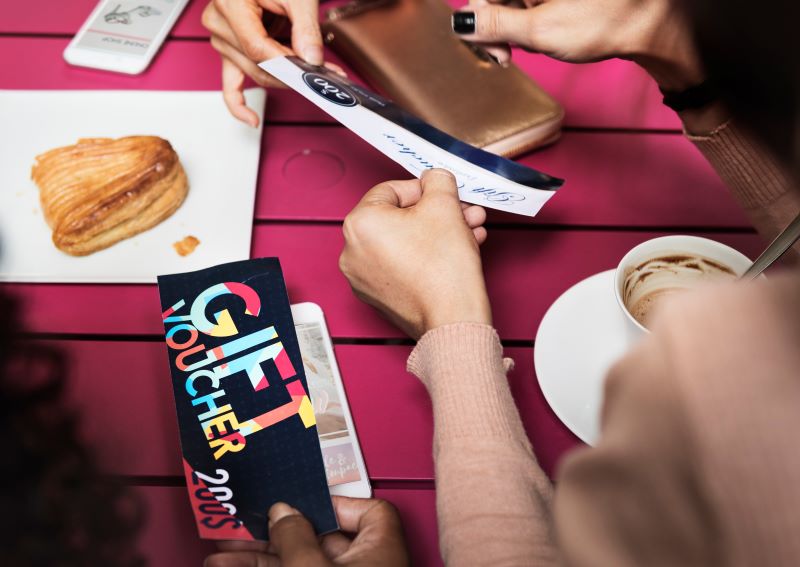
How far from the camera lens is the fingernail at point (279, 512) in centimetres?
64

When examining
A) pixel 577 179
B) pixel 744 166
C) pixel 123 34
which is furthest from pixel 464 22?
pixel 123 34

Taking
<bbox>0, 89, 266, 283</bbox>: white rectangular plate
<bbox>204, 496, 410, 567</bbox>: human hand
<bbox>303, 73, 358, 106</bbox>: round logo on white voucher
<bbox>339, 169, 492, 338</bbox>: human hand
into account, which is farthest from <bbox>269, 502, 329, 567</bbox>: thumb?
<bbox>303, 73, 358, 106</bbox>: round logo on white voucher

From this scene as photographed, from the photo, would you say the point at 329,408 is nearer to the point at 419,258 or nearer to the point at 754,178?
the point at 419,258

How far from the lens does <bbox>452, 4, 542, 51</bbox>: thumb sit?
832 mm

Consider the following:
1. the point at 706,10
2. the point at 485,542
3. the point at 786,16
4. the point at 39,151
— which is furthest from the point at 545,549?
the point at 39,151

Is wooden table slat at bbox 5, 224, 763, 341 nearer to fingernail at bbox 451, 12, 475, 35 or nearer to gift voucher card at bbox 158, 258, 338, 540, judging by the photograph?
gift voucher card at bbox 158, 258, 338, 540

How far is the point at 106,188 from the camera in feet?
2.89

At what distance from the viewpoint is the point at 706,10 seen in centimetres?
70

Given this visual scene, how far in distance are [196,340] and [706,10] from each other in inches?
25.6

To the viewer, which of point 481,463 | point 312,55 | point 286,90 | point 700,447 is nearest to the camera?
point 700,447

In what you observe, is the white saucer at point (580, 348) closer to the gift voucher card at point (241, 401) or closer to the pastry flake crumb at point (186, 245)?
the gift voucher card at point (241, 401)

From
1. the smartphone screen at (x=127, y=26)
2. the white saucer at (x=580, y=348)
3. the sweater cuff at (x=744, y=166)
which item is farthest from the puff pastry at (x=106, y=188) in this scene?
the sweater cuff at (x=744, y=166)

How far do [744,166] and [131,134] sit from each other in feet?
2.74

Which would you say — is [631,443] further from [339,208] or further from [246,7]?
[246,7]
